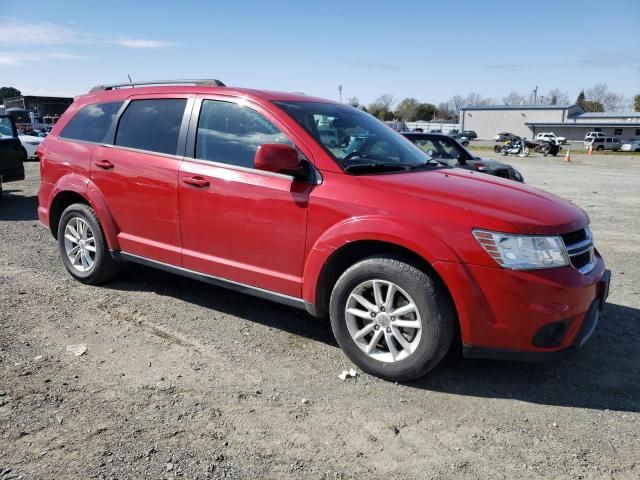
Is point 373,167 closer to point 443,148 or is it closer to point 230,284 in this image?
point 230,284

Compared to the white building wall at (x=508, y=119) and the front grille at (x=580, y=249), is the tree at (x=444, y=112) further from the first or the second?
the front grille at (x=580, y=249)

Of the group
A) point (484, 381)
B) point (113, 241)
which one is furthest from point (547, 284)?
point (113, 241)

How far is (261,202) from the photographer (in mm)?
3793

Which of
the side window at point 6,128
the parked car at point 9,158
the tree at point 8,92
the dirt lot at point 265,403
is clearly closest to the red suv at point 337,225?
the dirt lot at point 265,403

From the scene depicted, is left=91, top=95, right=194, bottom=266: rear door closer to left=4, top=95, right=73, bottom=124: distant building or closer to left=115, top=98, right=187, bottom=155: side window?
left=115, top=98, right=187, bottom=155: side window

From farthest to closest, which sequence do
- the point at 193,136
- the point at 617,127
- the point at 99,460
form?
the point at 617,127 → the point at 193,136 → the point at 99,460

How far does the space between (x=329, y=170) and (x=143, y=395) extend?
72.9 inches

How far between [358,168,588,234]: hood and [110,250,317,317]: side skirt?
3.23 feet

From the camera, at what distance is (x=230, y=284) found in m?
4.11

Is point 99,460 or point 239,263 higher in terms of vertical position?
point 239,263

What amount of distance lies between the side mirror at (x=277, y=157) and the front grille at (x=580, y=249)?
1.75 meters

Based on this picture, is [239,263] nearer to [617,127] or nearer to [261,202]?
[261,202]

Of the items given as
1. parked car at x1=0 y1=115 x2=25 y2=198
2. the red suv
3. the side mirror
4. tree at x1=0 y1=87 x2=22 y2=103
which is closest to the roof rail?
the red suv

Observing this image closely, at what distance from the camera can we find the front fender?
10.3ft
